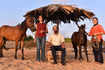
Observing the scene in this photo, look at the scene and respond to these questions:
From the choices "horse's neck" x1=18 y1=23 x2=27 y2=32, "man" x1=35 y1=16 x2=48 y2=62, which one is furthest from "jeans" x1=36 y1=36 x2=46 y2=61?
"horse's neck" x1=18 y1=23 x2=27 y2=32

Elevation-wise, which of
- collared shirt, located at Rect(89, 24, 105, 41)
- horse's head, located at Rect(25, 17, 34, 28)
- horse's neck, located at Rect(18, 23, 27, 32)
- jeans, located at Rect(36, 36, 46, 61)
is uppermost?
horse's head, located at Rect(25, 17, 34, 28)

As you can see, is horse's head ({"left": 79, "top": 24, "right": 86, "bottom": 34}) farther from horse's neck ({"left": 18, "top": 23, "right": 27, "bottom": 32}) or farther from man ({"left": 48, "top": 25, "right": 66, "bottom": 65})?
horse's neck ({"left": 18, "top": 23, "right": 27, "bottom": 32})

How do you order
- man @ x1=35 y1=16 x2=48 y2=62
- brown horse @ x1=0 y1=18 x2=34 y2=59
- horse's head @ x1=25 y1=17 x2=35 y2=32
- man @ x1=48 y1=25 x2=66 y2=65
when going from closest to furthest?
man @ x1=48 y1=25 x2=66 y2=65 → man @ x1=35 y1=16 x2=48 y2=62 → horse's head @ x1=25 y1=17 x2=35 y2=32 → brown horse @ x1=0 y1=18 x2=34 y2=59

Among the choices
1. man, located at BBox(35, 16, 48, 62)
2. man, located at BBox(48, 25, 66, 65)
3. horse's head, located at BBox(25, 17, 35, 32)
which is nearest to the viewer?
man, located at BBox(48, 25, 66, 65)

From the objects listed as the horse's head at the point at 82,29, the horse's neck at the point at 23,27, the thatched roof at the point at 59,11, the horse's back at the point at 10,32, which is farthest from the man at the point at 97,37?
the horse's back at the point at 10,32

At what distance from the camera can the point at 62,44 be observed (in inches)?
259

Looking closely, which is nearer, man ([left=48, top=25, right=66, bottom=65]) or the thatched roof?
man ([left=48, top=25, right=66, bottom=65])

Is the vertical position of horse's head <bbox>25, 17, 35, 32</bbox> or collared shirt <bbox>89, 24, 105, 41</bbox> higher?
horse's head <bbox>25, 17, 35, 32</bbox>

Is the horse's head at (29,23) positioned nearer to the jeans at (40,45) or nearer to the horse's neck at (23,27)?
the horse's neck at (23,27)

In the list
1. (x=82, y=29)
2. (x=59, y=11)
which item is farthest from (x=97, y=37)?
(x=59, y=11)

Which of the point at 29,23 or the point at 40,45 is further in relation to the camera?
the point at 29,23

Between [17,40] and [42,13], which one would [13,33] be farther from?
[42,13]

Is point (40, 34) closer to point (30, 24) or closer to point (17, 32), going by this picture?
point (30, 24)

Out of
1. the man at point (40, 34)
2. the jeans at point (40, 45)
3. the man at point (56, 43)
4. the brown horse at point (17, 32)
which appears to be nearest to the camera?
the man at point (56, 43)
